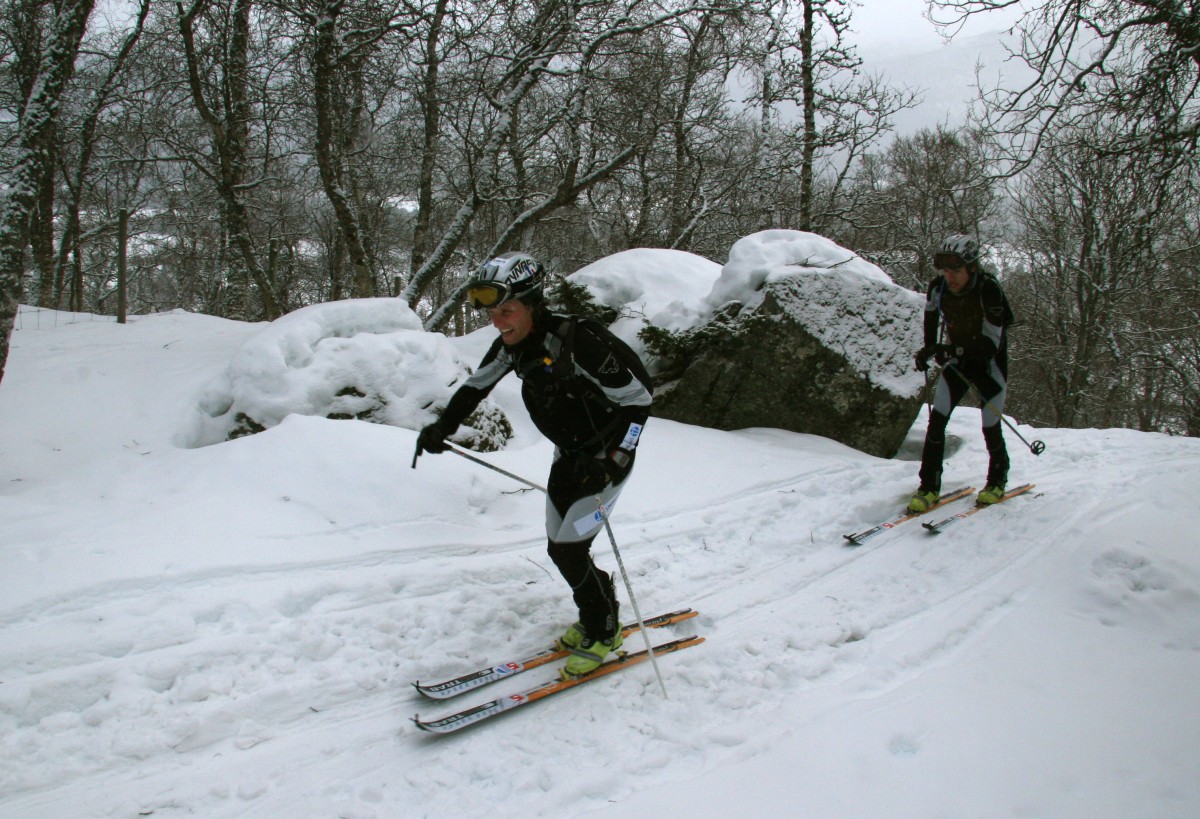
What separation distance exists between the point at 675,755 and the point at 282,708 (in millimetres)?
1825

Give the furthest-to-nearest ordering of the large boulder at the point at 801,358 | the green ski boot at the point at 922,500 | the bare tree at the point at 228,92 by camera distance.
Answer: the bare tree at the point at 228,92
the large boulder at the point at 801,358
the green ski boot at the point at 922,500

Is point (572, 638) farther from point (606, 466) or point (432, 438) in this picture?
point (432, 438)

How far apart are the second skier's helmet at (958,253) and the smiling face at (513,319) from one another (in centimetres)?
380

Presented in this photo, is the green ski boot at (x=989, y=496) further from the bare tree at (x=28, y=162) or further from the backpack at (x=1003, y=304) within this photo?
the bare tree at (x=28, y=162)

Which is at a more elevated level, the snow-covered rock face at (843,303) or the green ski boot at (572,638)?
the snow-covered rock face at (843,303)

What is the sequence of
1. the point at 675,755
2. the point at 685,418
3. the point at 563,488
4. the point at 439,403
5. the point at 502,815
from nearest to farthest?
the point at 502,815
the point at 675,755
the point at 563,488
the point at 439,403
the point at 685,418

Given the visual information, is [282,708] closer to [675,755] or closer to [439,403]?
[675,755]

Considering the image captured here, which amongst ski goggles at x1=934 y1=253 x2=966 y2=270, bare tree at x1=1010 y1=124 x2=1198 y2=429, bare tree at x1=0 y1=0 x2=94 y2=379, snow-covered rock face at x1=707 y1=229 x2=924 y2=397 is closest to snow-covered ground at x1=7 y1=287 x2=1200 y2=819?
bare tree at x1=0 y1=0 x2=94 y2=379

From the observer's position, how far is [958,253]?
5234 mm

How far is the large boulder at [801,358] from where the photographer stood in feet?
25.0

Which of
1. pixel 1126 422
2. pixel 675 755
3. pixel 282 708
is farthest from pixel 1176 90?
pixel 1126 422

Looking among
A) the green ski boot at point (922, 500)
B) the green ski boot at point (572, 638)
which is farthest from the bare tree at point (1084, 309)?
the green ski boot at point (572, 638)

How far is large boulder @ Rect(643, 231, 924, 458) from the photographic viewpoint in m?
7.61

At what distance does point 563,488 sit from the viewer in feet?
11.1
